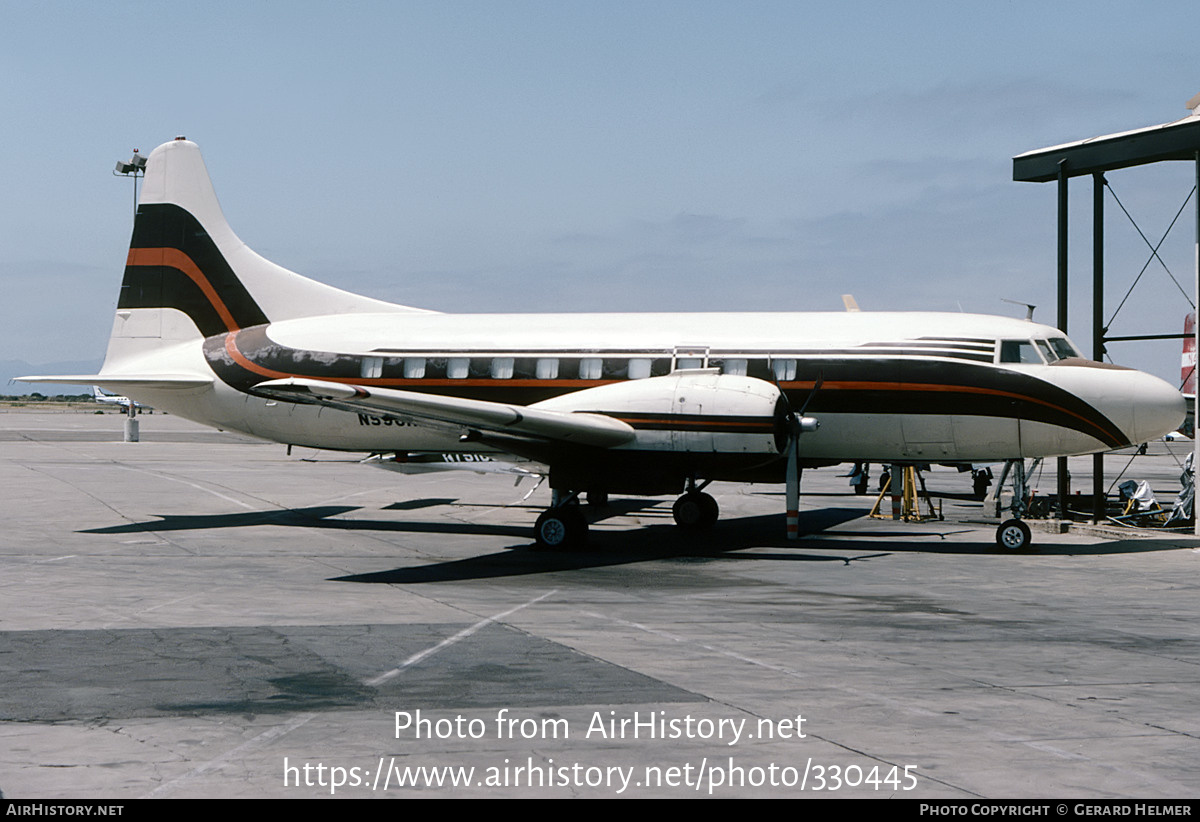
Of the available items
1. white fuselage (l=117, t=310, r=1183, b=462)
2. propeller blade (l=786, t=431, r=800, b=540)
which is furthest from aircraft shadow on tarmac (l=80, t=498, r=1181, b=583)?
white fuselage (l=117, t=310, r=1183, b=462)

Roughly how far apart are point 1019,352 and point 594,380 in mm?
7970

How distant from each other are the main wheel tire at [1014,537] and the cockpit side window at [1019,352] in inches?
117

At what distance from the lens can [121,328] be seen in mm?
25141

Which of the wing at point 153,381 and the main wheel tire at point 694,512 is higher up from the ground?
the wing at point 153,381

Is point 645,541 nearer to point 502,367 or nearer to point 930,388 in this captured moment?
point 502,367

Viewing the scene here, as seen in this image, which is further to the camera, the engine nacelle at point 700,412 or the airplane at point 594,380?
the airplane at point 594,380

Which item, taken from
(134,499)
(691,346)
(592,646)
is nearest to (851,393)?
(691,346)

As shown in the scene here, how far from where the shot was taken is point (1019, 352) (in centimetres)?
1995

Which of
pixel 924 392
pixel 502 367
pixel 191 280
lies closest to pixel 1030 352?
pixel 924 392

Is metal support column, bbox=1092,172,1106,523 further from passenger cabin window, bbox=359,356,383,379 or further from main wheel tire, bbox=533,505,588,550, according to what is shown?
passenger cabin window, bbox=359,356,383,379

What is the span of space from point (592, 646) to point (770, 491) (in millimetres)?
23037

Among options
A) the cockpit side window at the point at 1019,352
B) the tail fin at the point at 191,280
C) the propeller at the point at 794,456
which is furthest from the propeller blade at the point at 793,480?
the tail fin at the point at 191,280

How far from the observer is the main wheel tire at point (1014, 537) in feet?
64.2

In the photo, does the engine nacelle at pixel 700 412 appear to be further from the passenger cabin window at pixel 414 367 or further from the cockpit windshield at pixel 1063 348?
the cockpit windshield at pixel 1063 348
